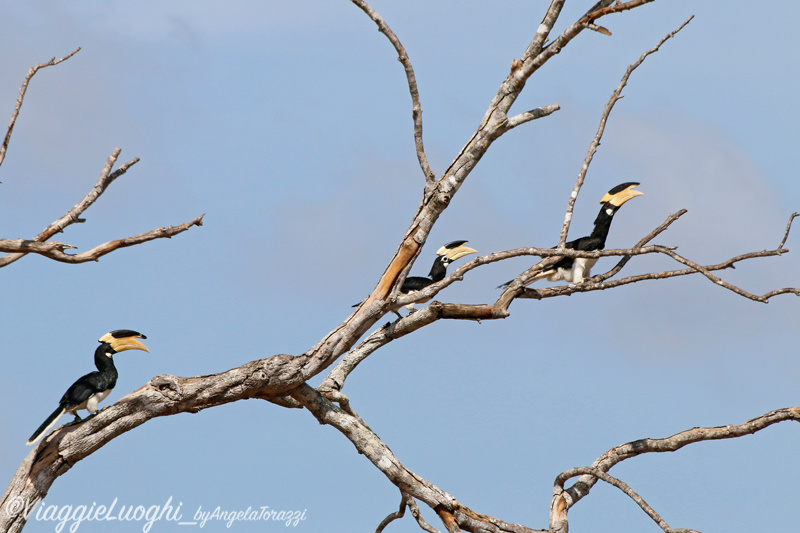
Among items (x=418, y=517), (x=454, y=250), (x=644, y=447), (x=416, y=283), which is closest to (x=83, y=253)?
(x=418, y=517)

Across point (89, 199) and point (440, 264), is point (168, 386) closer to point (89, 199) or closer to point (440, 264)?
point (89, 199)

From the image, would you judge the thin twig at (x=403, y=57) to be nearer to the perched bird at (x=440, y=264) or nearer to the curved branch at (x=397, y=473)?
the curved branch at (x=397, y=473)

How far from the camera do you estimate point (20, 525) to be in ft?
17.3

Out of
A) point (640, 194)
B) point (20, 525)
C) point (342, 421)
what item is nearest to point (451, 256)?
point (640, 194)

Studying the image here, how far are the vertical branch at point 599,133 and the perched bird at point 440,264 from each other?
1.99 metres

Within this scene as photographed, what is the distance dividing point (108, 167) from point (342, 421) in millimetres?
2415

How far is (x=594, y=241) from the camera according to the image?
25.7 ft

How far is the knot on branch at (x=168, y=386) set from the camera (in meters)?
5.37

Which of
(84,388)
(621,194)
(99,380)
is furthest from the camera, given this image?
(621,194)

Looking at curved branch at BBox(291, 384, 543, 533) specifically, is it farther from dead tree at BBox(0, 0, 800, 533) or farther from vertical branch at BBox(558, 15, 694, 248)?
vertical branch at BBox(558, 15, 694, 248)

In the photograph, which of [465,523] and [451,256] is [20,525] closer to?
[465,523]

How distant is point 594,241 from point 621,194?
1.64ft

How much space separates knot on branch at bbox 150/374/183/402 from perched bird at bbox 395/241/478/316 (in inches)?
114

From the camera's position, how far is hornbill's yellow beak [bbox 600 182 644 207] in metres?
7.75
